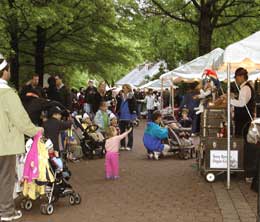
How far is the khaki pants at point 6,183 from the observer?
709cm

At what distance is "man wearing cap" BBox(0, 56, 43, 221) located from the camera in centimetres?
696

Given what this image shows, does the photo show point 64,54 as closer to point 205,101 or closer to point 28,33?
point 28,33

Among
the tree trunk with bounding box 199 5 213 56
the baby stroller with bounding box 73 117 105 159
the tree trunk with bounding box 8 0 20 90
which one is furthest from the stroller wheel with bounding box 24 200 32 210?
the tree trunk with bounding box 199 5 213 56

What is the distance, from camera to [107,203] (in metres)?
8.38

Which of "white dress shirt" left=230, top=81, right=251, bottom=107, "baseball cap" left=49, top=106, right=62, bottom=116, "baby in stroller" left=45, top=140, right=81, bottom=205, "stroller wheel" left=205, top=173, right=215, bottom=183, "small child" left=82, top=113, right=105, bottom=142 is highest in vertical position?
"white dress shirt" left=230, top=81, right=251, bottom=107

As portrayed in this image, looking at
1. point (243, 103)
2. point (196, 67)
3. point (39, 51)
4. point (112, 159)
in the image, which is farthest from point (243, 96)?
point (39, 51)

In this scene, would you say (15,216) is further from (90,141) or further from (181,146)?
(181,146)

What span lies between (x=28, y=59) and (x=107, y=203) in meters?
22.1

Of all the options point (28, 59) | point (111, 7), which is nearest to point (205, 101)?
point (111, 7)

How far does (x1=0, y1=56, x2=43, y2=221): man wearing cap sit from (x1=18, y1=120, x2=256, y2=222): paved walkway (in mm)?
430

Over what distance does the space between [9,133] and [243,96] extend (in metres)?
4.66

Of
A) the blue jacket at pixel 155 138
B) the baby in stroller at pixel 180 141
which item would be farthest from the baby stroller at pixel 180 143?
the blue jacket at pixel 155 138

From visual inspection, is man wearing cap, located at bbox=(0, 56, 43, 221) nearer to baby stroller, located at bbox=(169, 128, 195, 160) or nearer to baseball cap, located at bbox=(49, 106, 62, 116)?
baseball cap, located at bbox=(49, 106, 62, 116)

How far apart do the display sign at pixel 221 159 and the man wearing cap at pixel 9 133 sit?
13.7 feet
